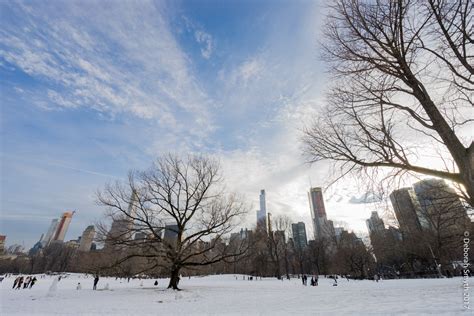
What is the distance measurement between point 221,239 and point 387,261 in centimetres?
5626

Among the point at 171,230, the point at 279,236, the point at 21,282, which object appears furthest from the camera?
the point at 279,236

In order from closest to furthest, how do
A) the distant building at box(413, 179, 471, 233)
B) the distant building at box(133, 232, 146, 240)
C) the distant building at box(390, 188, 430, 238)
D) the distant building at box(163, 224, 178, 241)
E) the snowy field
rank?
the distant building at box(413, 179, 471, 233) < the snowy field < the distant building at box(390, 188, 430, 238) < the distant building at box(133, 232, 146, 240) < the distant building at box(163, 224, 178, 241)

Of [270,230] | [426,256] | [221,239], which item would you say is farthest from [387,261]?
[221,239]

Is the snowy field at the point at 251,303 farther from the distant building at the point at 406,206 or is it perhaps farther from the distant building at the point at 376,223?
the distant building at the point at 376,223

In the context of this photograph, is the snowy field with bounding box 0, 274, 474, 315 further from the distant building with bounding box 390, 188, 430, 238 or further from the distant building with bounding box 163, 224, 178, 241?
the distant building with bounding box 163, 224, 178, 241

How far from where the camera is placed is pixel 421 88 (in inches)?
205

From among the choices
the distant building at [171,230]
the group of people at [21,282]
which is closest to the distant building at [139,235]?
the distant building at [171,230]

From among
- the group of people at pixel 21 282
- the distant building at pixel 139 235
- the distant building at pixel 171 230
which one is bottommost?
the group of people at pixel 21 282

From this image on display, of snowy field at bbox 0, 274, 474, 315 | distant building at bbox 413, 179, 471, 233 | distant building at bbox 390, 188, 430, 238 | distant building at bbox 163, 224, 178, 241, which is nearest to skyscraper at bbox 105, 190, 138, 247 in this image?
distant building at bbox 163, 224, 178, 241

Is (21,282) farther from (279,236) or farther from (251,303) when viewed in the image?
(279,236)

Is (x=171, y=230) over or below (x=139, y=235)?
over

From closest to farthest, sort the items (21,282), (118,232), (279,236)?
(118,232), (21,282), (279,236)

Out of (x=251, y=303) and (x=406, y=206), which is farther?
(x=406, y=206)

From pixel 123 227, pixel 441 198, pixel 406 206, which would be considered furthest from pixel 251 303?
pixel 406 206
